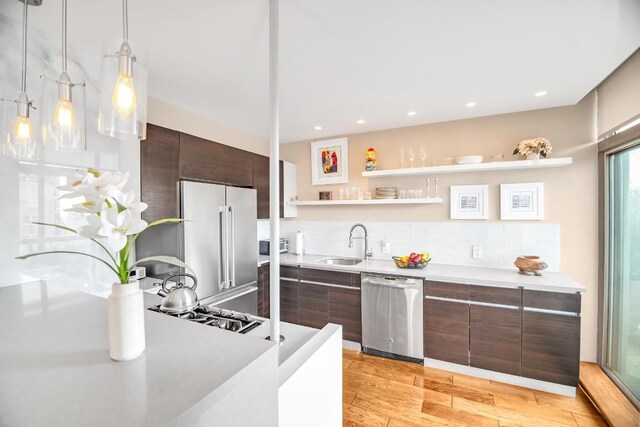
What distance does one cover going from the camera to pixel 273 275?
1.21m

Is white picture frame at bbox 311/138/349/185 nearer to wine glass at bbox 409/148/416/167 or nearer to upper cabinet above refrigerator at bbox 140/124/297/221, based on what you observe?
wine glass at bbox 409/148/416/167

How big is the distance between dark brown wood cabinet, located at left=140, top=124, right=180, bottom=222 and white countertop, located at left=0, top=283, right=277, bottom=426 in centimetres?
118

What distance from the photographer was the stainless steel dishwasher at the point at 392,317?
280cm

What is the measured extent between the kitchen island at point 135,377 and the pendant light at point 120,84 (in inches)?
29.2

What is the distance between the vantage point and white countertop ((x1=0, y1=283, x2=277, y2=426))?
1.82 feet

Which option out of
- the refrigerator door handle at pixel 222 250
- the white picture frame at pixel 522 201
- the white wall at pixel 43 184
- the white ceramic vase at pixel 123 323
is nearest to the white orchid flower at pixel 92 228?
the white ceramic vase at pixel 123 323

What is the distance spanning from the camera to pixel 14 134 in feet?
4.34

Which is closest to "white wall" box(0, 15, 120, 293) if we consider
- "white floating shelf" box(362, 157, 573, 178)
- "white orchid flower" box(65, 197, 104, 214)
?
"white orchid flower" box(65, 197, 104, 214)

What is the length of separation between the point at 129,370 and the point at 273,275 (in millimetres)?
589

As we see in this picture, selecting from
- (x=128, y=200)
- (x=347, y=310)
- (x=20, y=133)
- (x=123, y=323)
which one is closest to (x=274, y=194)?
(x=128, y=200)

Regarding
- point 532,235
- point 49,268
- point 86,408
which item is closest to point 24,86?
point 49,268

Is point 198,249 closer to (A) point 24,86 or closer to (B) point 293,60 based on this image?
(A) point 24,86

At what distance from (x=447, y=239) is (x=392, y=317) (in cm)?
112

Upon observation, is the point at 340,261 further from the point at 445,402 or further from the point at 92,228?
the point at 92,228
